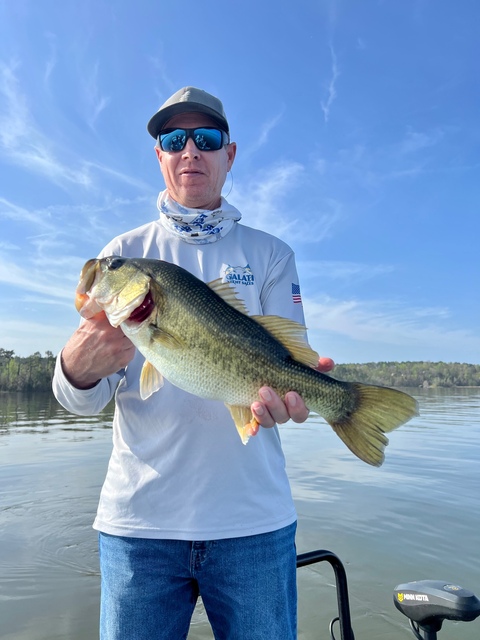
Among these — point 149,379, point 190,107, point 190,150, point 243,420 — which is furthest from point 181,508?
point 190,107

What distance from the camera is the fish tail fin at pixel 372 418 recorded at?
8.79 ft

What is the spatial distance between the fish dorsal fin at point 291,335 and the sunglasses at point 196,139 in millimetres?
1371

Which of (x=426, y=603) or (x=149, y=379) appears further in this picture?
(x=426, y=603)

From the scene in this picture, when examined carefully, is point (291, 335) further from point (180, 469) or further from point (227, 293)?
point (180, 469)

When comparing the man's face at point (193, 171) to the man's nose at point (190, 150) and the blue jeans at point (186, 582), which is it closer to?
the man's nose at point (190, 150)

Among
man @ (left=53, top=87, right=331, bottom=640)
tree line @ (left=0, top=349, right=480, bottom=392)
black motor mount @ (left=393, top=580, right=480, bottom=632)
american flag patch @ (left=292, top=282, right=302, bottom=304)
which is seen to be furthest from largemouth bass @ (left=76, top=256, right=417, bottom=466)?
tree line @ (left=0, top=349, right=480, bottom=392)

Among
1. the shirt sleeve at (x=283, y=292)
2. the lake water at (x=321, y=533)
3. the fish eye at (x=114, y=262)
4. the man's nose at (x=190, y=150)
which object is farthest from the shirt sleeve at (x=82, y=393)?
the lake water at (x=321, y=533)

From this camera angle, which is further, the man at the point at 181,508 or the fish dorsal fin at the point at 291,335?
the fish dorsal fin at the point at 291,335

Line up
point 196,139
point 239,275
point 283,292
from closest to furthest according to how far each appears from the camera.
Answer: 1. point 239,275
2. point 283,292
3. point 196,139

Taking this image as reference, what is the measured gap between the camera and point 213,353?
279cm

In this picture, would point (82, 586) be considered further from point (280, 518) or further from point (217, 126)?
point (217, 126)

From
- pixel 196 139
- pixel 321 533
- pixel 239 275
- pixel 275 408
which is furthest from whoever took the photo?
pixel 321 533

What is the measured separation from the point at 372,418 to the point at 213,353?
97 centimetres

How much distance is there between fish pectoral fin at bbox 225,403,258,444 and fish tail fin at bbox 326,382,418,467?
1.62 feet
